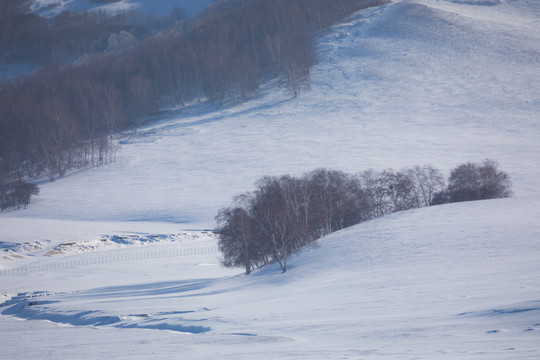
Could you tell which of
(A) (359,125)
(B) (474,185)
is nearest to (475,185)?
(B) (474,185)

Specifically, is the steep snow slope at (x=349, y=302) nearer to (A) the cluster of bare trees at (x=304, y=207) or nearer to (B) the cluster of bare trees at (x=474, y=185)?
(A) the cluster of bare trees at (x=304, y=207)

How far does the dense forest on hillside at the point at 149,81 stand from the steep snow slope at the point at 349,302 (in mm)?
50463

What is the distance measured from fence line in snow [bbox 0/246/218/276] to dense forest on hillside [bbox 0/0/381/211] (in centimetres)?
3051

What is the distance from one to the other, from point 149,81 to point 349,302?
316 ft

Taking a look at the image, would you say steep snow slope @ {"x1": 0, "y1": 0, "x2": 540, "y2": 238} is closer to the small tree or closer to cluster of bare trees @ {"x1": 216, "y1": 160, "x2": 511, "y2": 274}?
the small tree

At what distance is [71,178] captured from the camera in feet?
249

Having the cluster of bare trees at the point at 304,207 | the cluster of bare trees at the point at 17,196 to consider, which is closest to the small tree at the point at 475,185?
the cluster of bare trees at the point at 304,207

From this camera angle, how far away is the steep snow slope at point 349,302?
12.0 metres

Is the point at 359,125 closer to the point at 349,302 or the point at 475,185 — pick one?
the point at 475,185

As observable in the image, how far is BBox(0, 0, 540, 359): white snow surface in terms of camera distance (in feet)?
47.2

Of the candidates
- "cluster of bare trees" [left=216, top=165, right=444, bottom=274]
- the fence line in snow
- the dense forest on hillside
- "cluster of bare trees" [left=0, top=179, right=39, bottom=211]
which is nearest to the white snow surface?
the fence line in snow

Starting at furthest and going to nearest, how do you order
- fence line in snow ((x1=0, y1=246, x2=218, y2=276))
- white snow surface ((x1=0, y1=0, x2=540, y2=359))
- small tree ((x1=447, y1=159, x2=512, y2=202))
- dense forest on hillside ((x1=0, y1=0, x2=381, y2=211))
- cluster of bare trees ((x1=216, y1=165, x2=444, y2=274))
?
dense forest on hillside ((x1=0, y1=0, x2=381, y2=211)), fence line in snow ((x1=0, y1=246, x2=218, y2=276)), small tree ((x1=447, y1=159, x2=512, y2=202)), cluster of bare trees ((x1=216, y1=165, x2=444, y2=274)), white snow surface ((x1=0, y1=0, x2=540, y2=359))

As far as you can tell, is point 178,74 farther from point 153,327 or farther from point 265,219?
point 153,327

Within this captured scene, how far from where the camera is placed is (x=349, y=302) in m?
18.5
